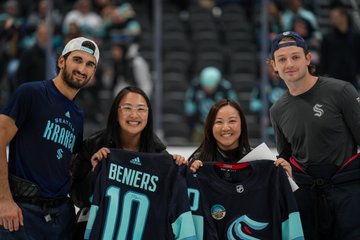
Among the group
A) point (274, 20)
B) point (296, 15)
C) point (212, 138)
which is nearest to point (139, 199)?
point (212, 138)

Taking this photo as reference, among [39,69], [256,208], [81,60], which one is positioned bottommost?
[256,208]

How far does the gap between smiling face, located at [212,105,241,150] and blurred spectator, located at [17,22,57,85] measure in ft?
10.6

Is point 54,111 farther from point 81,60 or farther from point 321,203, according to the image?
point 321,203

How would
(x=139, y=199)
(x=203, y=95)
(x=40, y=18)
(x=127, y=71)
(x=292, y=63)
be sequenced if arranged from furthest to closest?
(x=40, y=18), (x=127, y=71), (x=203, y=95), (x=292, y=63), (x=139, y=199)

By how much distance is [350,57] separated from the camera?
688 cm

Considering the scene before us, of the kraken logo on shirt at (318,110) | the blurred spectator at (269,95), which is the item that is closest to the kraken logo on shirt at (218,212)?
the kraken logo on shirt at (318,110)

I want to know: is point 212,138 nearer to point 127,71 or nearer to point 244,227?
point 244,227

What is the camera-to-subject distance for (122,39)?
26.1ft

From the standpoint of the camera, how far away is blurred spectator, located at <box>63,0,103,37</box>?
7828 millimetres

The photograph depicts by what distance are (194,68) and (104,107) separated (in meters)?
1.66

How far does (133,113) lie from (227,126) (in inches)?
18.2

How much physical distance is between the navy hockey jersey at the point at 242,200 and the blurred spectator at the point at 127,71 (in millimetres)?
3886

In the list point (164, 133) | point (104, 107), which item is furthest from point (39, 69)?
point (164, 133)

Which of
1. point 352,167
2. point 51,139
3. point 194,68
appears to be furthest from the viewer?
point 194,68
